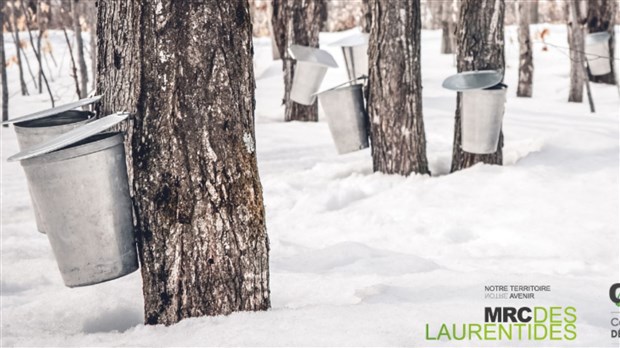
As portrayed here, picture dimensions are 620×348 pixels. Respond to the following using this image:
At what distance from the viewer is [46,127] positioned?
220 centimetres

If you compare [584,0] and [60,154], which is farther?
[584,0]

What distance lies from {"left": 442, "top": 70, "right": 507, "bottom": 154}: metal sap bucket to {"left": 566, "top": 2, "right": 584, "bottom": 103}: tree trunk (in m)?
2.89

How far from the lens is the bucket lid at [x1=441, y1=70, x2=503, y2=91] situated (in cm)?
353

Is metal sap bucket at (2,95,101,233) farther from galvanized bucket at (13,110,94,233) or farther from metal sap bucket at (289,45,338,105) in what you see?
metal sap bucket at (289,45,338,105)

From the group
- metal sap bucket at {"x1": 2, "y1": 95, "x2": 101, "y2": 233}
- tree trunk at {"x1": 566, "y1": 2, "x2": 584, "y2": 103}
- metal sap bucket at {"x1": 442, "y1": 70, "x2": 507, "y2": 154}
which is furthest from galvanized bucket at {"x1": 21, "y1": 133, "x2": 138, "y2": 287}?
tree trunk at {"x1": 566, "y1": 2, "x2": 584, "y2": 103}

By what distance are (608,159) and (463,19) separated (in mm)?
1261

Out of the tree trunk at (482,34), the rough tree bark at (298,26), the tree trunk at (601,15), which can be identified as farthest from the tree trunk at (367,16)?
the tree trunk at (601,15)

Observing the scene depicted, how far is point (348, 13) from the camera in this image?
18594mm

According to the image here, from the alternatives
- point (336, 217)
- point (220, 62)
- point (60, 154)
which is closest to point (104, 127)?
point (60, 154)

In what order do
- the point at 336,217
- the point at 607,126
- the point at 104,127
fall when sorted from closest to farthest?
1. the point at 104,127
2. the point at 336,217
3. the point at 607,126

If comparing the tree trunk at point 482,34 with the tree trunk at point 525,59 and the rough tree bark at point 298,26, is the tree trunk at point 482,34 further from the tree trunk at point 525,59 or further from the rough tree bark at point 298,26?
the tree trunk at point 525,59

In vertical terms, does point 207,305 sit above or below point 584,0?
below

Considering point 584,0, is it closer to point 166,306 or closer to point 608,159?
point 608,159

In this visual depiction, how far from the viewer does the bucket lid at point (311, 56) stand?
15.0 ft
